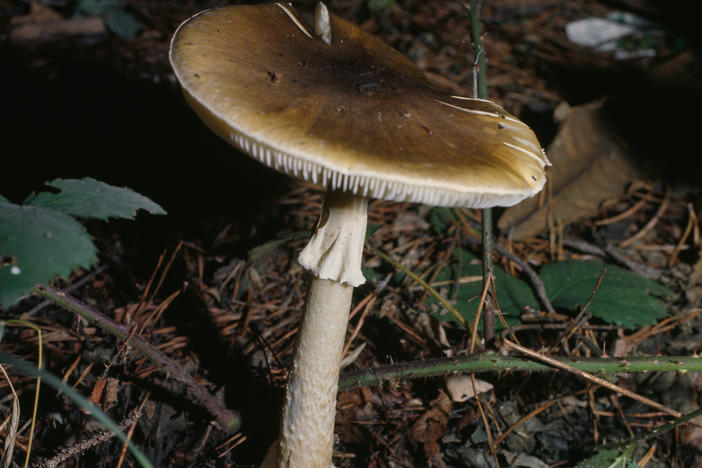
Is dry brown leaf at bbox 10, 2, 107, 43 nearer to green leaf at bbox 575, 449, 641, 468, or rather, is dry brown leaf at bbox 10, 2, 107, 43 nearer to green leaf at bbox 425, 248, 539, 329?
green leaf at bbox 425, 248, 539, 329

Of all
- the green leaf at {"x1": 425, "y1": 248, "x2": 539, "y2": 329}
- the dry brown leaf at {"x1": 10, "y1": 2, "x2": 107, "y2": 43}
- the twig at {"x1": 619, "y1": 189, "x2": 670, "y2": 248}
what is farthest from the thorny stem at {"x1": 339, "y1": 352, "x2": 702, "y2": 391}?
the dry brown leaf at {"x1": 10, "y1": 2, "x2": 107, "y2": 43}

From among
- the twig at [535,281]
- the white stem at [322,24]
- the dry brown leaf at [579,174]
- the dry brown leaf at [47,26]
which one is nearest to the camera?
the white stem at [322,24]

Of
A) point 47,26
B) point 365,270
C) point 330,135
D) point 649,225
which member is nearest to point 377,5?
point 47,26

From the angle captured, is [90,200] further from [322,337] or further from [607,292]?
[607,292]

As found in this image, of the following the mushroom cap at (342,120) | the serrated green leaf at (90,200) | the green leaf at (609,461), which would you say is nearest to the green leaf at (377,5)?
the mushroom cap at (342,120)

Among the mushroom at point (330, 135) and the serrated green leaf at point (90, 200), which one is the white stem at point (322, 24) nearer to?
the mushroom at point (330, 135)

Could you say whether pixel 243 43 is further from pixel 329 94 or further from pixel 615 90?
pixel 615 90
